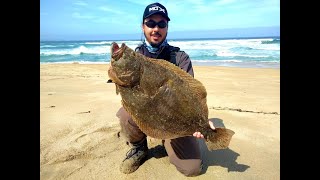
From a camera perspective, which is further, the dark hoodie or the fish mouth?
the dark hoodie

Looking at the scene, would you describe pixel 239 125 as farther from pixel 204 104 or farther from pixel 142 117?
pixel 142 117

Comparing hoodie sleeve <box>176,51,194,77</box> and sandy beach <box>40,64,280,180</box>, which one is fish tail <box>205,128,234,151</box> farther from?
hoodie sleeve <box>176,51,194,77</box>

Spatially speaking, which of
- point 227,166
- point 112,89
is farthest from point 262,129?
point 112,89

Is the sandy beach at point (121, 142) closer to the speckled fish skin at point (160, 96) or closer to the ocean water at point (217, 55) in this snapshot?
the speckled fish skin at point (160, 96)

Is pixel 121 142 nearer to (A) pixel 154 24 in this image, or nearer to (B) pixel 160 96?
(B) pixel 160 96

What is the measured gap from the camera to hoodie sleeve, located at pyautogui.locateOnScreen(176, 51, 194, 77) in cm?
388

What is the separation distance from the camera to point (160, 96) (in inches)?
120

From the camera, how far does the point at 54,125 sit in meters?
5.28

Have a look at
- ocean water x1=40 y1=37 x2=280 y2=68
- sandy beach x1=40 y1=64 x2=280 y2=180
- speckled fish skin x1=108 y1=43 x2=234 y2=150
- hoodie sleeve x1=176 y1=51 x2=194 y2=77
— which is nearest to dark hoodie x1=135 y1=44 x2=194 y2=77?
hoodie sleeve x1=176 y1=51 x2=194 y2=77

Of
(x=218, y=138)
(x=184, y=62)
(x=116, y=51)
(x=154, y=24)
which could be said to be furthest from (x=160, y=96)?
(x=154, y=24)

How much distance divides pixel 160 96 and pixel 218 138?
2.68 ft

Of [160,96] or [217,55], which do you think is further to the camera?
[217,55]

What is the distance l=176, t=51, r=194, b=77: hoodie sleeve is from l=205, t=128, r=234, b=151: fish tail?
1.00m
